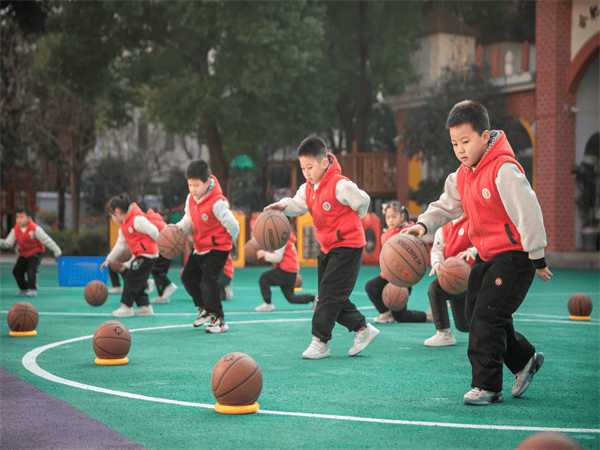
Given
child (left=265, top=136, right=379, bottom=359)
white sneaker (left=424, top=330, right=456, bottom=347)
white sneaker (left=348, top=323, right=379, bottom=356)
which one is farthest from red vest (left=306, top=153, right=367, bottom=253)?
white sneaker (left=424, top=330, right=456, bottom=347)

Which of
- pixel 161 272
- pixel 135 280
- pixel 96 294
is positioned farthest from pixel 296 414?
pixel 161 272

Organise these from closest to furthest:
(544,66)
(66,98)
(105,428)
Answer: (105,428) → (544,66) → (66,98)

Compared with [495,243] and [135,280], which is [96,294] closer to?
[135,280]

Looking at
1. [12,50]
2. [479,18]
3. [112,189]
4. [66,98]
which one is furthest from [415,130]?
[112,189]

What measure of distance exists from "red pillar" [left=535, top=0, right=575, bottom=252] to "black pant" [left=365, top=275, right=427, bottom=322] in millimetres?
16226

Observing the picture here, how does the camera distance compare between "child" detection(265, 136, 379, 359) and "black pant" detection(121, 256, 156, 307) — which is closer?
"child" detection(265, 136, 379, 359)

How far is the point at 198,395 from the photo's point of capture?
5.39 metres

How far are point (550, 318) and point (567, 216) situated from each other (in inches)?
629

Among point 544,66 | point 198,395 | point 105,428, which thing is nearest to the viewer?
point 105,428

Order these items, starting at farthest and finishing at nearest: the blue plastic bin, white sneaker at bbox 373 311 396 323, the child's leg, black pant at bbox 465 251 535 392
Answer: the blue plastic bin < white sneaker at bbox 373 311 396 323 < the child's leg < black pant at bbox 465 251 535 392

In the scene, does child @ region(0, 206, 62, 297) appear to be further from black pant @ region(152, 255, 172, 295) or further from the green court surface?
the green court surface

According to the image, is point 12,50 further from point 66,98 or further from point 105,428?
point 105,428

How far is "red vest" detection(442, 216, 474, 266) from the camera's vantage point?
25.2ft

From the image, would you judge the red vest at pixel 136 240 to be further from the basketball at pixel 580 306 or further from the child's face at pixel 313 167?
the basketball at pixel 580 306
